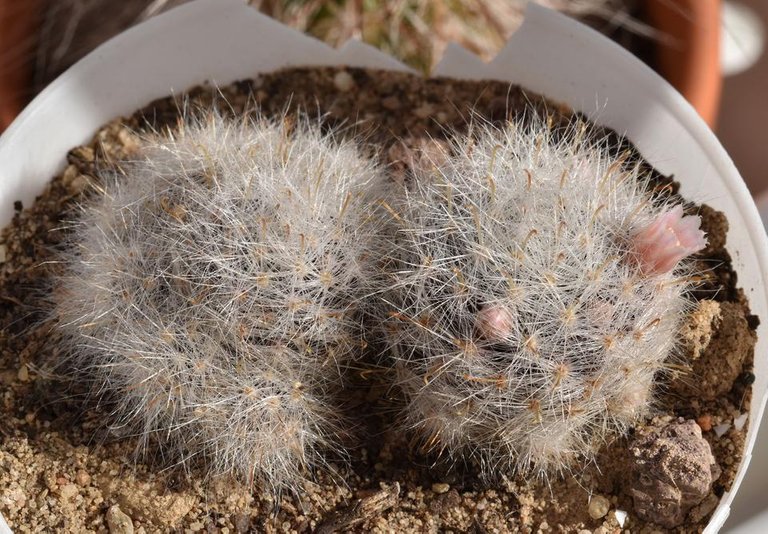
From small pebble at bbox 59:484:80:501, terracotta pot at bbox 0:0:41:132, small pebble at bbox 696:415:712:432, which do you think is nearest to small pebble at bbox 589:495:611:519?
small pebble at bbox 696:415:712:432

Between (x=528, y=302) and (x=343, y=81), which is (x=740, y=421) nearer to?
(x=528, y=302)

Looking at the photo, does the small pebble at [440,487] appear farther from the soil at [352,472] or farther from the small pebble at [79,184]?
the small pebble at [79,184]

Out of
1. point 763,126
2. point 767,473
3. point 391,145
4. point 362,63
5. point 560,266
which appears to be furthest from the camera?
point 763,126

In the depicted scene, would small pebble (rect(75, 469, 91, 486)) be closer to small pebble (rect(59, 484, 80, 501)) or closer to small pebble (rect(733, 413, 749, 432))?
small pebble (rect(59, 484, 80, 501))

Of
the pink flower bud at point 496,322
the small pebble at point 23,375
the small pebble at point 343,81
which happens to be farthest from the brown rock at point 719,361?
the small pebble at point 23,375

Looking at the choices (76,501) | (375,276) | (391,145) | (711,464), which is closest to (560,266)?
(375,276)

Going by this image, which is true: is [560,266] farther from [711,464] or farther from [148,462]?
[148,462]
